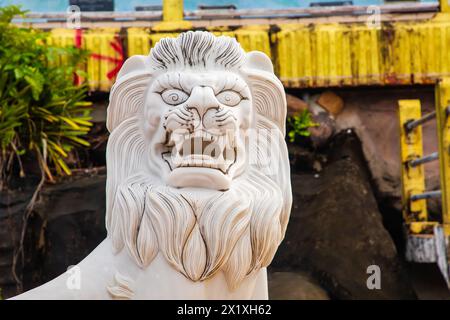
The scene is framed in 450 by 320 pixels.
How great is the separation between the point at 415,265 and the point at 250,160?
280cm

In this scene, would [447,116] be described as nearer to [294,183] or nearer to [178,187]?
[294,183]

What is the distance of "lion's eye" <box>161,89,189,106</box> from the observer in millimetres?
1636

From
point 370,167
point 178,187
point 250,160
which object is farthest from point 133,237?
point 370,167

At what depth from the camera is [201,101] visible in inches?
62.7

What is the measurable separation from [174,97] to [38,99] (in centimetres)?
Answer: 272

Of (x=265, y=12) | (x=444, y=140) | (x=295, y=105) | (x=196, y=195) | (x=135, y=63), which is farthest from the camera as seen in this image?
(x=265, y=12)

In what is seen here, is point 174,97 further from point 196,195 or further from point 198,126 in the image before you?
point 196,195

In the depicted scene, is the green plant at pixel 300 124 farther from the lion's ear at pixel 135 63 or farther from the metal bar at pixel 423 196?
the lion's ear at pixel 135 63

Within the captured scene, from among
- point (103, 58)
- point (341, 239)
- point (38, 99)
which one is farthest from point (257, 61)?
point (103, 58)

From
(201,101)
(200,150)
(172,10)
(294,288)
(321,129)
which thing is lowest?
(294,288)

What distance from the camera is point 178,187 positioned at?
1586mm

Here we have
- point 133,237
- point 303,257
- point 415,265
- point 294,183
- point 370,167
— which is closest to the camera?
point 133,237

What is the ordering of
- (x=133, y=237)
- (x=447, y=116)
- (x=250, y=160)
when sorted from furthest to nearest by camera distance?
(x=447, y=116), (x=250, y=160), (x=133, y=237)

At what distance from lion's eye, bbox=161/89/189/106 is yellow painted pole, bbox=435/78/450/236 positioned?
211 centimetres
